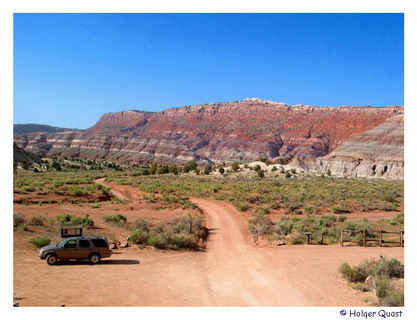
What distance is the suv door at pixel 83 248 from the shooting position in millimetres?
14750

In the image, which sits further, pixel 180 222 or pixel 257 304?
pixel 180 222

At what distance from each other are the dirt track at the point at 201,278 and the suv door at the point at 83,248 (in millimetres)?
385

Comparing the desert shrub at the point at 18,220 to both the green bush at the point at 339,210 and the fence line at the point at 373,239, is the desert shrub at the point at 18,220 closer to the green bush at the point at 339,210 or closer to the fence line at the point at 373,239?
the fence line at the point at 373,239

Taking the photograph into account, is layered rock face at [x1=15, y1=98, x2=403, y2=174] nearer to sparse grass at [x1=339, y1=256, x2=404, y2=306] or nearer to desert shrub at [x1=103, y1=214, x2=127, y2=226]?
desert shrub at [x1=103, y1=214, x2=127, y2=226]

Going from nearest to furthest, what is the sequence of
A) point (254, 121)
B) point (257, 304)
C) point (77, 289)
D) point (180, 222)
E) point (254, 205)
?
point (257, 304) < point (77, 289) < point (180, 222) < point (254, 205) < point (254, 121)

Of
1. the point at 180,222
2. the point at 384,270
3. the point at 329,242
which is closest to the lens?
the point at 384,270

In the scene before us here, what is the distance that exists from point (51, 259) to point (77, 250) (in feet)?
3.17

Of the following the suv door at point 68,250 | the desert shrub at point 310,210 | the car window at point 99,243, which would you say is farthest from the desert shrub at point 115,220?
the desert shrub at point 310,210

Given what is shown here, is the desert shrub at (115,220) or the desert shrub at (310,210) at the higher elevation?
the desert shrub at (115,220)

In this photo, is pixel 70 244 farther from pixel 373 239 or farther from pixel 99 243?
pixel 373 239

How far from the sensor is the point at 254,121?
172 metres

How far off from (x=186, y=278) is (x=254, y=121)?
161 meters
